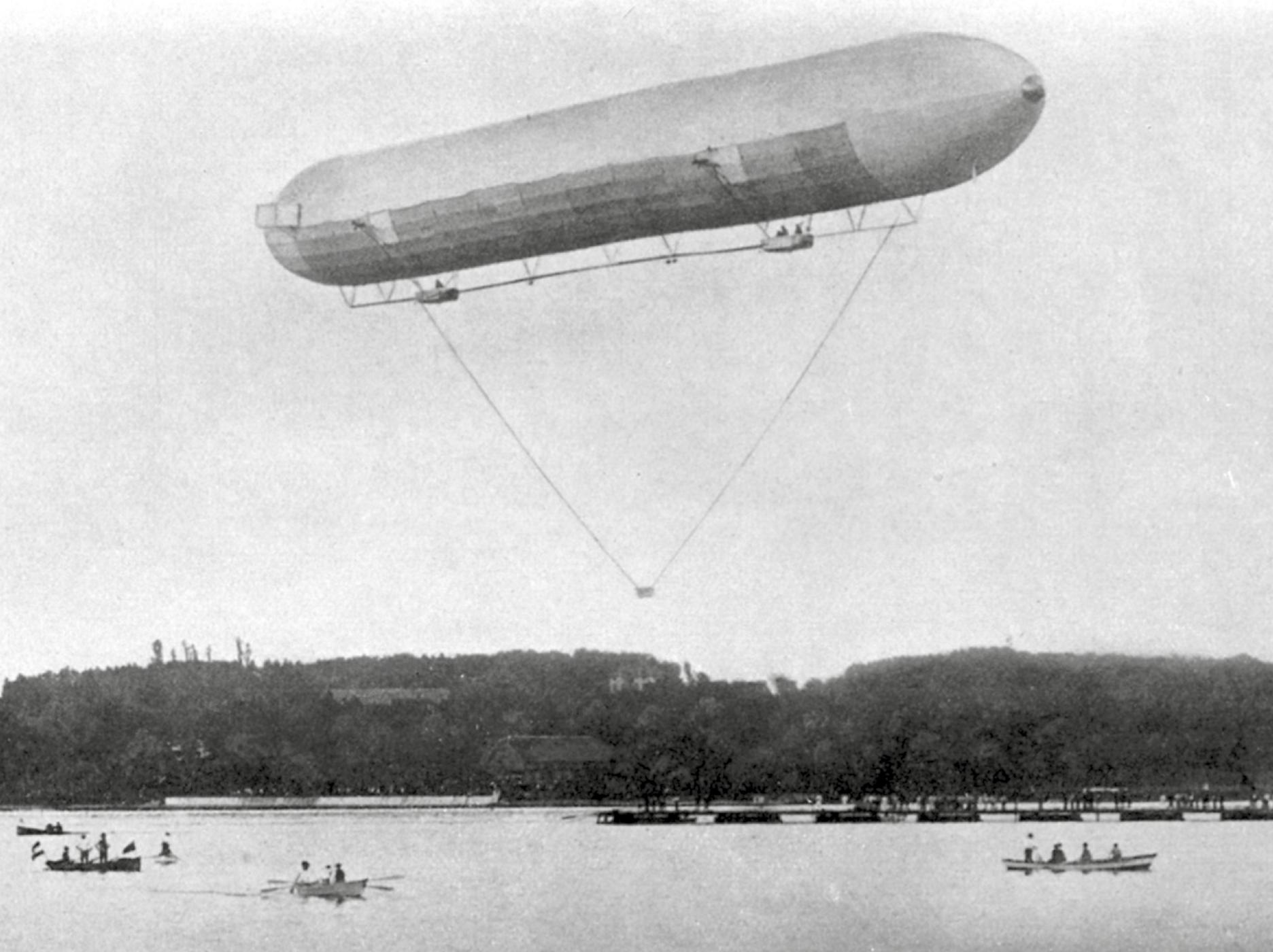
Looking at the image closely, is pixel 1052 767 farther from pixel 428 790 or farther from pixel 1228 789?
pixel 428 790

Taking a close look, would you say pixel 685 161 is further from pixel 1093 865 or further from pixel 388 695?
pixel 388 695

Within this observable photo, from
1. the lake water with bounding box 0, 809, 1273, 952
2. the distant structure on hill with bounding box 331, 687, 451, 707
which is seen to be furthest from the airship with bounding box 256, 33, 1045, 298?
the distant structure on hill with bounding box 331, 687, 451, 707

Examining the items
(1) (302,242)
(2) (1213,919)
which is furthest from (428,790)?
(1) (302,242)

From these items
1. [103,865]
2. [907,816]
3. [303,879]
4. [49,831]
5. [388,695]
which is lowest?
[303,879]

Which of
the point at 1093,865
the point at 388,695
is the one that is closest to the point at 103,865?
the point at 1093,865

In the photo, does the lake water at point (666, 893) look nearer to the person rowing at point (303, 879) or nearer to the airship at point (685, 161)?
the person rowing at point (303, 879)

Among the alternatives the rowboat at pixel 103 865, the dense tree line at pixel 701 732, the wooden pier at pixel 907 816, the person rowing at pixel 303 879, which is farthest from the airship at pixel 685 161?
the dense tree line at pixel 701 732
